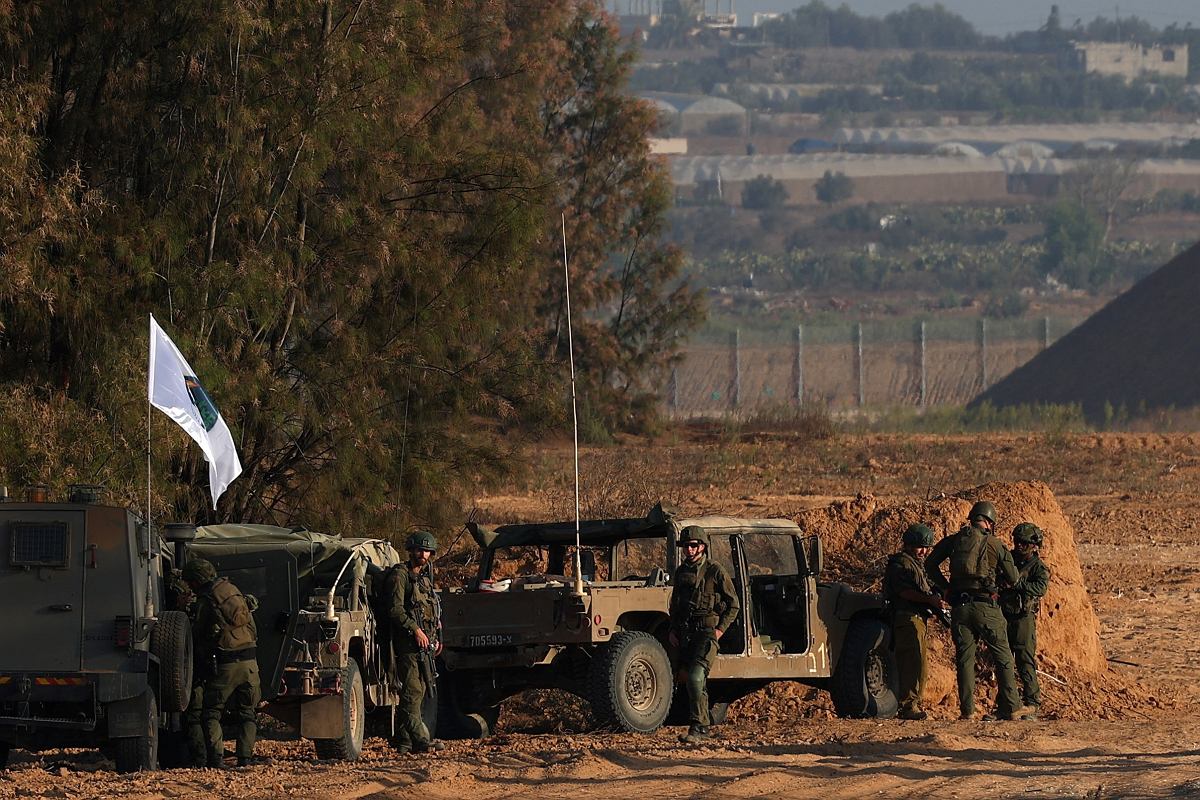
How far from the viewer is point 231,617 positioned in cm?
1336

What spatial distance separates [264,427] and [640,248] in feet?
71.7

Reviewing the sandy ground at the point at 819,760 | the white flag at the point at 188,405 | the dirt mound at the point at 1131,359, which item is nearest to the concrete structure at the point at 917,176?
the dirt mound at the point at 1131,359

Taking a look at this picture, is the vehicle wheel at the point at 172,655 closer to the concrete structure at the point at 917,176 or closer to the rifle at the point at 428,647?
the rifle at the point at 428,647

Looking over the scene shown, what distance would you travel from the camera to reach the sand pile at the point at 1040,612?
56.0ft

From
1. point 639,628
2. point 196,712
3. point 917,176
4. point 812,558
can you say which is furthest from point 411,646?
point 917,176

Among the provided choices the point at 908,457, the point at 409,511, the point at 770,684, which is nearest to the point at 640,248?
the point at 908,457

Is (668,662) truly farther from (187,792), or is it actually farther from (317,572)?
(187,792)

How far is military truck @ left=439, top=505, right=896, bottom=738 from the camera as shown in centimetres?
1463

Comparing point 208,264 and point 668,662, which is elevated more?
point 208,264

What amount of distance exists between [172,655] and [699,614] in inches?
143

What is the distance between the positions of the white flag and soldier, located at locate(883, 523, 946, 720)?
5094 mm

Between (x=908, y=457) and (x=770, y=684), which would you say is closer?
(x=770, y=684)

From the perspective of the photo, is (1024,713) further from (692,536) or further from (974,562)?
(692,536)

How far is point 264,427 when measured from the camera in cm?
2169
